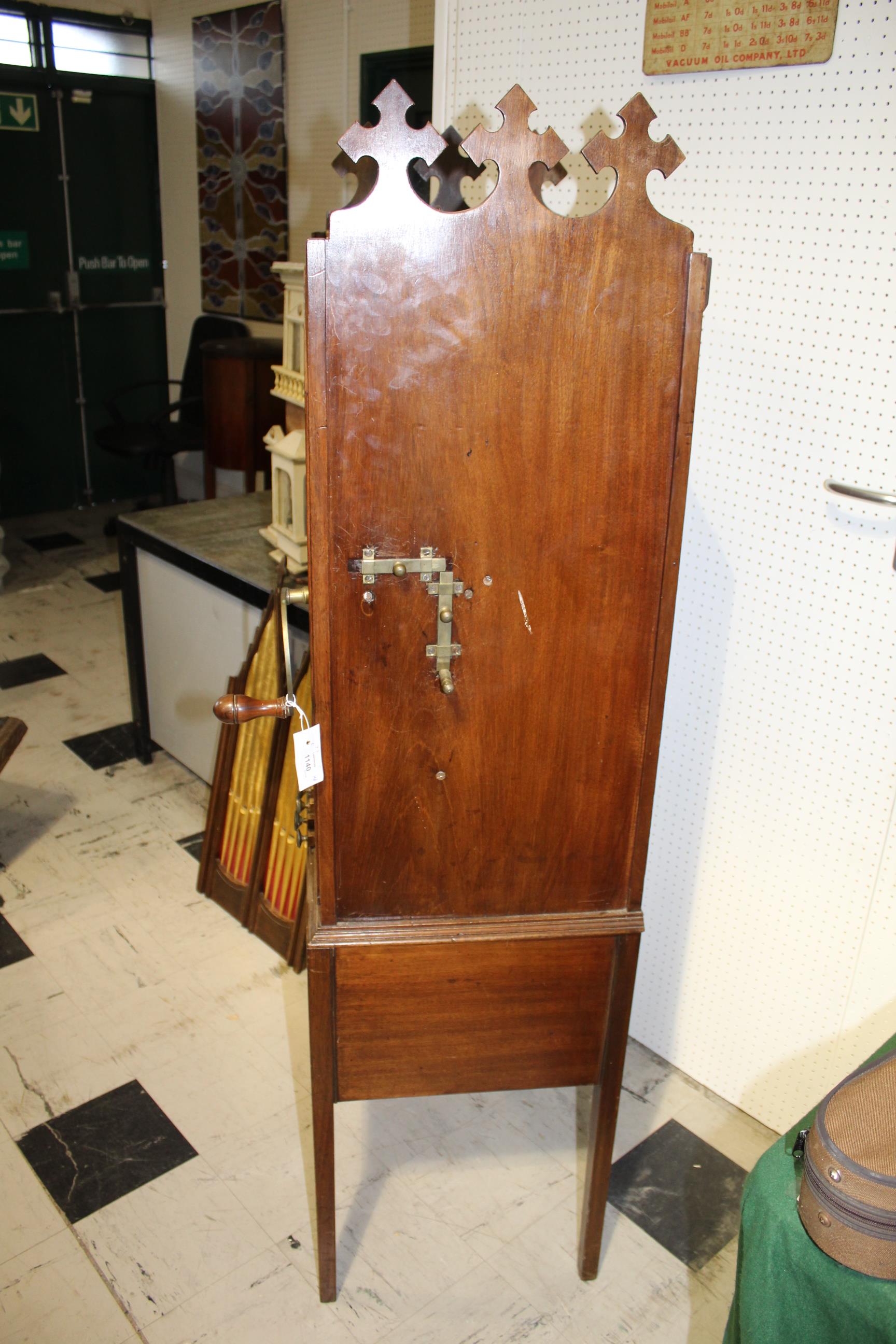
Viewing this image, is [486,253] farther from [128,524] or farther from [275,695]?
[128,524]

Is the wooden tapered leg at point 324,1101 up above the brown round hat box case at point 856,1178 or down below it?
below

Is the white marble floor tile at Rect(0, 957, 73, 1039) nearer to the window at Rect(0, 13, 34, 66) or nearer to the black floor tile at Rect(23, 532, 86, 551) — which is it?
the black floor tile at Rect(23, 532, 86, 551)

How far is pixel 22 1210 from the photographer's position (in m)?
1.88

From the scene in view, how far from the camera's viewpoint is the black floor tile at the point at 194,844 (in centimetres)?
295

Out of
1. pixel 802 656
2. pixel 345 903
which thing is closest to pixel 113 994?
pixel 345 903

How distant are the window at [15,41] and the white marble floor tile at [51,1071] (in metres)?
4.76

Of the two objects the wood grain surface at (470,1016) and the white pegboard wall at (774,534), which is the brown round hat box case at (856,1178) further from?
the white pegboard wall at (774,534)

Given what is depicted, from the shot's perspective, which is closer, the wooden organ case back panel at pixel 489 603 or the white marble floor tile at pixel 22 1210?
the wooden organ case back panel at pixel 489 603

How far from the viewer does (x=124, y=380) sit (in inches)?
232

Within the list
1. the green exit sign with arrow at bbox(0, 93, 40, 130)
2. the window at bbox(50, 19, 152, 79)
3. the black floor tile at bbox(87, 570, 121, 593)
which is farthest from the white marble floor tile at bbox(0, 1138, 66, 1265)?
the window at bbox(50, 19, 152, 79)

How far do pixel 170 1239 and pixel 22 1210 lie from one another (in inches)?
11.1

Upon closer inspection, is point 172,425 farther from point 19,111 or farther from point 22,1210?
point 22,1210

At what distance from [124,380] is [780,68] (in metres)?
4.92

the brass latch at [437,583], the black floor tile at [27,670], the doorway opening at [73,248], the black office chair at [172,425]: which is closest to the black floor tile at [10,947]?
the black floor tile at [27,670]
